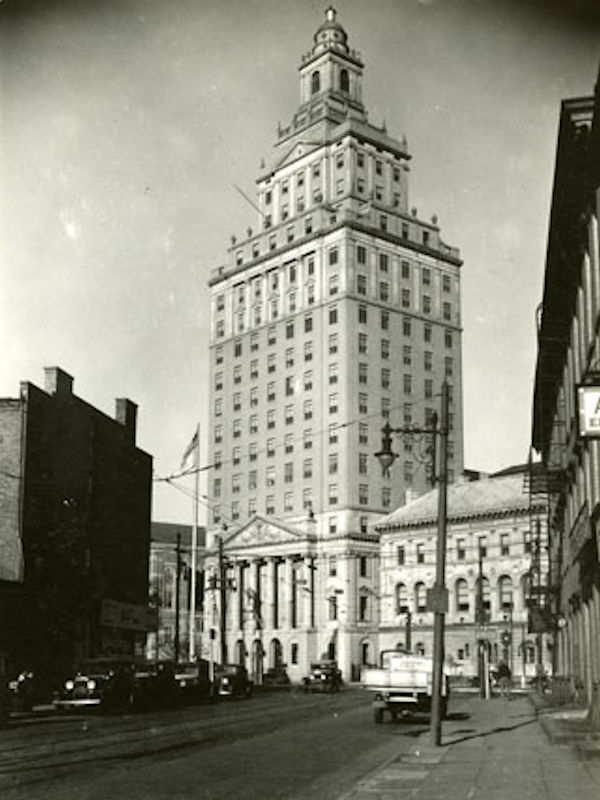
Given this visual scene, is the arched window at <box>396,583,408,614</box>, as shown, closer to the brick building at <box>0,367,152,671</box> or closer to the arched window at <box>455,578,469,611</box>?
the arched window at <box>455,578,469,611</box>

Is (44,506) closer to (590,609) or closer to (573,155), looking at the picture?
(590,609)

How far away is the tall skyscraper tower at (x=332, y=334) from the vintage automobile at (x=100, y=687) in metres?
59.5

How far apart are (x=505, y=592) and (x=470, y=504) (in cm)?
785

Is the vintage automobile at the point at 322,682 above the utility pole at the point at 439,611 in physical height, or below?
below

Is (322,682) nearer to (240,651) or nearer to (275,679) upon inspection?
(275,679)

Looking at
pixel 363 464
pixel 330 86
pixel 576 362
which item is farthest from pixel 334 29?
pixel 330 86

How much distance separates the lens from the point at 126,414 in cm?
5447

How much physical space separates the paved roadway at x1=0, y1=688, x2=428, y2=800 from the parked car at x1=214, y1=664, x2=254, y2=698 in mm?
14908

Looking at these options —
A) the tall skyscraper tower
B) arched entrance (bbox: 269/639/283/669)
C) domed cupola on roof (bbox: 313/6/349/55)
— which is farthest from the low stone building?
domed cupola on roof (bbox: 313/6/349/55)

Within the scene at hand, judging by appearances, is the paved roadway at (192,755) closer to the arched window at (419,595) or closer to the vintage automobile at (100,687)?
the vintage automobile at (100,687)

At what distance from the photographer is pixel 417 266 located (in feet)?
345

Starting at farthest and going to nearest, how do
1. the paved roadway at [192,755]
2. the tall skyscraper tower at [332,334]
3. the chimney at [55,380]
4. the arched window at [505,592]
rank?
1. the tall skyscraper tower at [332,334]
2. the arched window at [505,592]
3. the chimney at [55,380]
4. the paved roadway at [192,755]

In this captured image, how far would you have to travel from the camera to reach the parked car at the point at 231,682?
45.6 meters

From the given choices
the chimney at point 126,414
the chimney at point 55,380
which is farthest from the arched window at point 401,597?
the chimney at point 55,380
